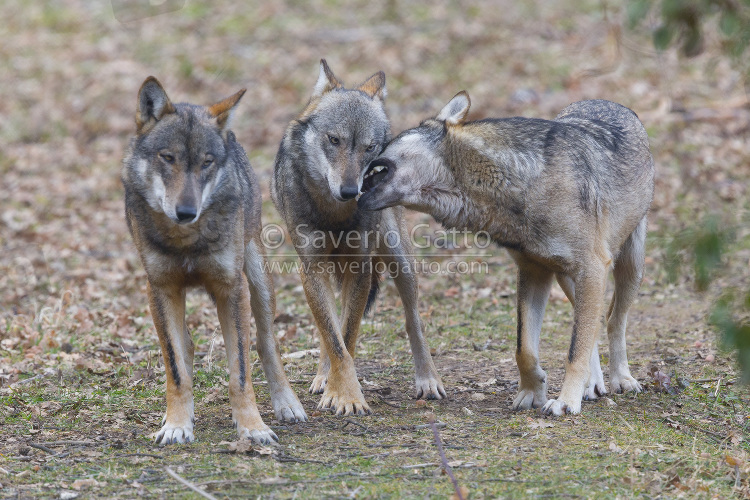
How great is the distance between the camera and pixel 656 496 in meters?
4.06

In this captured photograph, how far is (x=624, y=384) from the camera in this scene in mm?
6172

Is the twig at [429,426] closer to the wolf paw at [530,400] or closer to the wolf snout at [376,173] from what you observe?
the wolf paw at [530,400]

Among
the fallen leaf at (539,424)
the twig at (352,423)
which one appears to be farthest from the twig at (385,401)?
the fallen leaf at (539,424)

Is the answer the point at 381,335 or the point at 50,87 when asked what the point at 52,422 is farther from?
the point at 50,87

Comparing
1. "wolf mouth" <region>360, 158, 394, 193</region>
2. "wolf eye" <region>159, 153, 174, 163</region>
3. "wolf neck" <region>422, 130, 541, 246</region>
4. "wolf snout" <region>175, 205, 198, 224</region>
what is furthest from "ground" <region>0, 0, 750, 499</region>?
"wolf eye" <region>159, 153, 174, 163</region>

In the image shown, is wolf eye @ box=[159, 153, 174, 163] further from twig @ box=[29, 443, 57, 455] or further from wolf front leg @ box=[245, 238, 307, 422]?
twig @ box=[29, 443, 57, 455]

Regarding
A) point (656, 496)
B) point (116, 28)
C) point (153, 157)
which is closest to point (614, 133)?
point (656, 496)

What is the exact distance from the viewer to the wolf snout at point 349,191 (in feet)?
18.4

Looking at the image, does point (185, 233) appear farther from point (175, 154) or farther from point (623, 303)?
point (623, 303)

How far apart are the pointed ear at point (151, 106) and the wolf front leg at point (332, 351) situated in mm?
1653

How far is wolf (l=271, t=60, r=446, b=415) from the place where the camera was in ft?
19.4

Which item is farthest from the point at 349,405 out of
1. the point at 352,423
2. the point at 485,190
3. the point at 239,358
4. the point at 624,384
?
the point at 624,384

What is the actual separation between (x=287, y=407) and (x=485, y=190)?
216cm

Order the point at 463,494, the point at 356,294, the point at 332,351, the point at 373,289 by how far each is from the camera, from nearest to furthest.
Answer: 1. the point at 463,494
2. the point at 332,351
3. the point at 356,294
4. the point at 373,289
